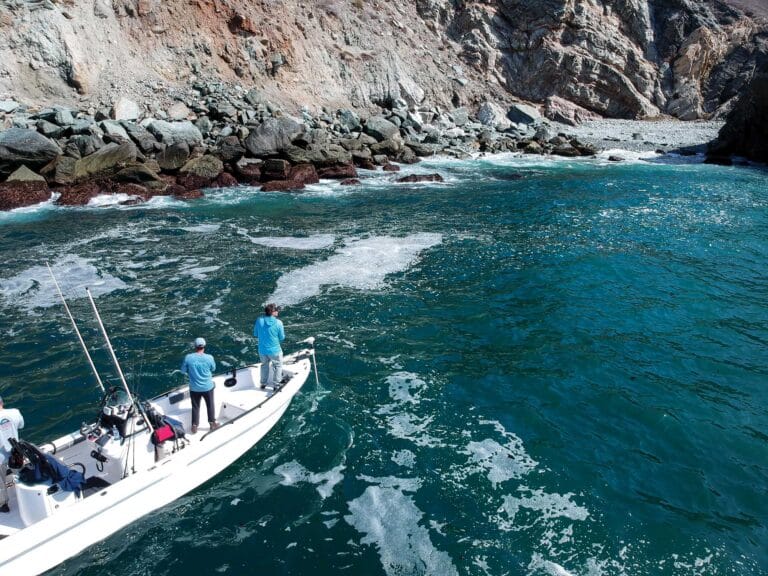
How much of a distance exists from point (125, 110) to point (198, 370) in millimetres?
35522

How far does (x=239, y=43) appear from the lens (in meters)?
49.8

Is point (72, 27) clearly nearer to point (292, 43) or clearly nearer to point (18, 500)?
point (292, 43)

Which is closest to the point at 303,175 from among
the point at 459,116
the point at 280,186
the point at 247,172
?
the point at 280,186

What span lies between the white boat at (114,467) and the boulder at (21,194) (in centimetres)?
2458

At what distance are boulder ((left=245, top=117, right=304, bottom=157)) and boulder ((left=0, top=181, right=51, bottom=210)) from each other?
41.7 ft

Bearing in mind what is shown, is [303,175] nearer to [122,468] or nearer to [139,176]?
[139,176]

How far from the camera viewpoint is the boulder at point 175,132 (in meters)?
35.6

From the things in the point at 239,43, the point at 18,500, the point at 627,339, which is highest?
the point at 239,43

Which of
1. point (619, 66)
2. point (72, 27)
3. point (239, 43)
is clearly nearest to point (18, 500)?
point (72, 27)

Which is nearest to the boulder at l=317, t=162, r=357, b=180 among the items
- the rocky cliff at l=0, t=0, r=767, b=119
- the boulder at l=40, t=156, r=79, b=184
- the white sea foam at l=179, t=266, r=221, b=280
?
the rocky cliff at l=0, t=0, r=767, b=119

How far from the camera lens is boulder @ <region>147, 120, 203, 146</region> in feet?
117

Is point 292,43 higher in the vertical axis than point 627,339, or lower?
higher

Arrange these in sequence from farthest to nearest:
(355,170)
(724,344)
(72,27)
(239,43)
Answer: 1. (239,43)
2. (72,27)
3. (355,170)
4. (724,344)

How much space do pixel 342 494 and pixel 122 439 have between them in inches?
153
